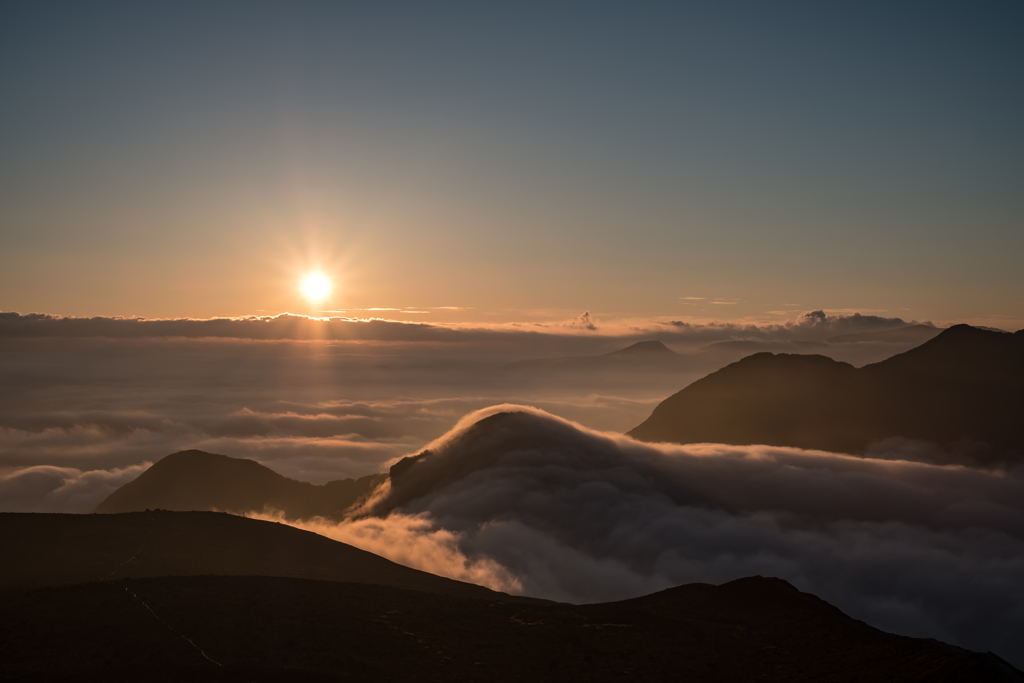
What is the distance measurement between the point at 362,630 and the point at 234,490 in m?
153

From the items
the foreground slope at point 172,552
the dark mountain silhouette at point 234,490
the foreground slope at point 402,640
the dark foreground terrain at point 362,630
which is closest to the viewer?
the foreground slope at point 402,640

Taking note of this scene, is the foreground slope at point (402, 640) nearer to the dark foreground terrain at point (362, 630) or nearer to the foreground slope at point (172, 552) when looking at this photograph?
the dark foreground terrain at point (362, 630)

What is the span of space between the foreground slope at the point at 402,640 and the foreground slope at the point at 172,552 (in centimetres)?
361

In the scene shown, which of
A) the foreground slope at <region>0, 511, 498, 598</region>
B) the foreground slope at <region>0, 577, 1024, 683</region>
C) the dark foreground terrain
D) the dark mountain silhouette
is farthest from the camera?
the dark mountain silhouette

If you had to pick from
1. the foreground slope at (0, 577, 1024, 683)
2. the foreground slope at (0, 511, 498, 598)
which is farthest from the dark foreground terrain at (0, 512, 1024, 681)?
the foreground slope at (0, 511, 498, 598)

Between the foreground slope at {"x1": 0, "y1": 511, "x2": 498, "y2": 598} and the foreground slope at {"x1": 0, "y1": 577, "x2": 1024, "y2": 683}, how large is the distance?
361 centimetres

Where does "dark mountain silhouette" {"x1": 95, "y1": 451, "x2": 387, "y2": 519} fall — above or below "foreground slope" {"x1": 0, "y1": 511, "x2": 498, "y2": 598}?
below

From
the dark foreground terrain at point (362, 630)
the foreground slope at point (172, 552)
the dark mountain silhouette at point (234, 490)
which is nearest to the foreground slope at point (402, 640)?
the dark foreground terrain at point (362, 630)

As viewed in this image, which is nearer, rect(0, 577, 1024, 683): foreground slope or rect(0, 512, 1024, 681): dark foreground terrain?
rect(0, 577, 1024, 683): foreground slope

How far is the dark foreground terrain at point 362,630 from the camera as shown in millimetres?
39562

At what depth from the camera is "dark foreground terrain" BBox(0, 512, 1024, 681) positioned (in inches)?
1558

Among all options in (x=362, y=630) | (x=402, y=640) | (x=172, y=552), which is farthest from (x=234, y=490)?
(x=402, y=640)

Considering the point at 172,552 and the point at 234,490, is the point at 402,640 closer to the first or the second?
the point at 172,552

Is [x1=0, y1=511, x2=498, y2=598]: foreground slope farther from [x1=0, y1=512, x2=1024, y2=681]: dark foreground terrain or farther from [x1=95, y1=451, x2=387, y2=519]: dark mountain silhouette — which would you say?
[x1=95, y1=451, x2=387, y2=519]: dark mountain silhouette
